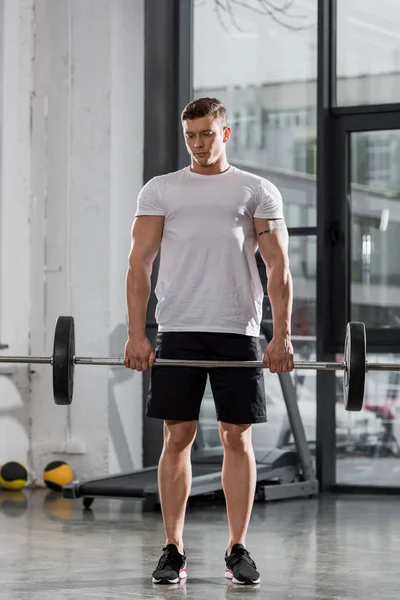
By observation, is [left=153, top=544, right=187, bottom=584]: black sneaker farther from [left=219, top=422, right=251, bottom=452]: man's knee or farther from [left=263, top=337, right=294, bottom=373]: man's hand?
[left=263, top=337, right=294, bottom=373]: man's hand

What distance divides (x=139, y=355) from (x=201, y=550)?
89 cm

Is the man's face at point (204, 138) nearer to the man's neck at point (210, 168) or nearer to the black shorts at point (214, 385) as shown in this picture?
the man's neck at point (210, 168)

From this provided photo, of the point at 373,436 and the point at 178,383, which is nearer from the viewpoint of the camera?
the point at 178,383

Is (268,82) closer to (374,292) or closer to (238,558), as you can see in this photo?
(374,292)

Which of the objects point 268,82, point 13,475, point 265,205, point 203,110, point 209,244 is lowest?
point 13,475

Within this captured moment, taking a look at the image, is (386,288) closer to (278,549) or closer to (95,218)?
(95,218)

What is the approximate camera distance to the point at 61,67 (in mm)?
5344

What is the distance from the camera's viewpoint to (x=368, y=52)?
514 cm

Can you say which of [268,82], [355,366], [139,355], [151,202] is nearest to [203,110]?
[151,202]

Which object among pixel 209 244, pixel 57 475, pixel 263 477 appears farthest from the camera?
pixel 57 475

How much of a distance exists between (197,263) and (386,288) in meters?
2.35

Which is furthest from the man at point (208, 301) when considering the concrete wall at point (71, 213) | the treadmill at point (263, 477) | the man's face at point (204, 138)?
the concrete wall at point (71, 213)

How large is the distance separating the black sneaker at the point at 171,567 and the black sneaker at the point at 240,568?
13cm

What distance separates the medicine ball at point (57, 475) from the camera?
16.7 ft
